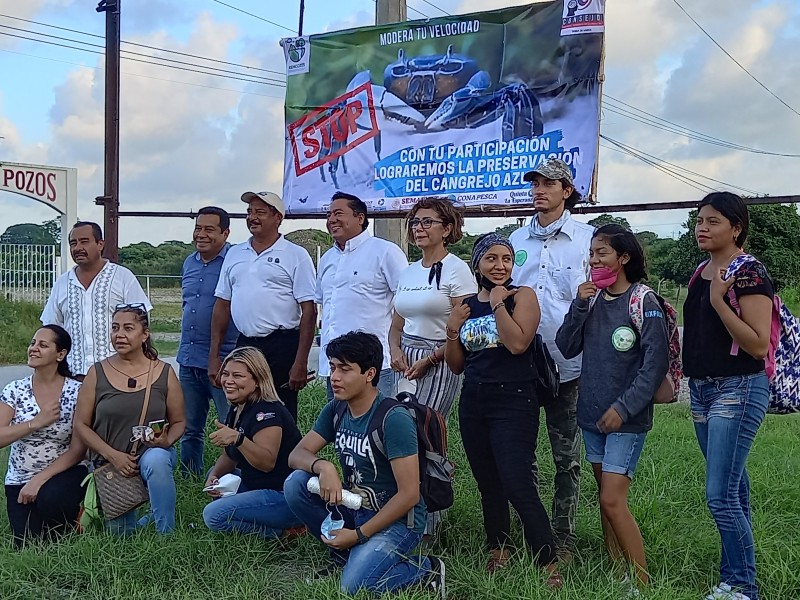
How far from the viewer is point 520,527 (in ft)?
13.8

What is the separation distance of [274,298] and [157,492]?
53.2 inches

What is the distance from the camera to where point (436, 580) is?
3479 mm

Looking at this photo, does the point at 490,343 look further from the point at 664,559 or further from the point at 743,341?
the point at 664,559

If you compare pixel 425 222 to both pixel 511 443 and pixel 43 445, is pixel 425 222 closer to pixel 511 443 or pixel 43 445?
pixel 511 443

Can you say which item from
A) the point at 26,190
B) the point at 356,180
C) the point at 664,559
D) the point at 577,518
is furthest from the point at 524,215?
the point at 26,190

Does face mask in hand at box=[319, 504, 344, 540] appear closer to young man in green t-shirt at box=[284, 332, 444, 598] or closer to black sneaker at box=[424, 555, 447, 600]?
young man in green t-shirt at box=[284, 332, 444, 598]

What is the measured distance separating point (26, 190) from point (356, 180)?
28.0ft

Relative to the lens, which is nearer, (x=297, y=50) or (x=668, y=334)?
(x=668, y=334)

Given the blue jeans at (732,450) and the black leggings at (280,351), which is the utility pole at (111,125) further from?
the blue jeans at (732,450)

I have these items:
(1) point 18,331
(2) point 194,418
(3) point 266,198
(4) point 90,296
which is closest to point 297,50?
(3) point 266,198

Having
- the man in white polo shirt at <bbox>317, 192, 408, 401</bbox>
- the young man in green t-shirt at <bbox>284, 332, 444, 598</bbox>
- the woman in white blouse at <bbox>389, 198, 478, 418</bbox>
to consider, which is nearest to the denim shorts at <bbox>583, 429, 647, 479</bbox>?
the young man in green t-shirt at <bbox>284, 332, 444, 598</bbox>

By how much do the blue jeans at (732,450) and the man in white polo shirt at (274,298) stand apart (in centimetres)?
236

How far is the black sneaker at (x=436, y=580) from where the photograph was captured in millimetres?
3428

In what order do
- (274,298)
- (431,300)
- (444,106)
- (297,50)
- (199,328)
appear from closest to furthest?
(431,300)
(274,298)
(199,328)
(444,106)
(297,50)
